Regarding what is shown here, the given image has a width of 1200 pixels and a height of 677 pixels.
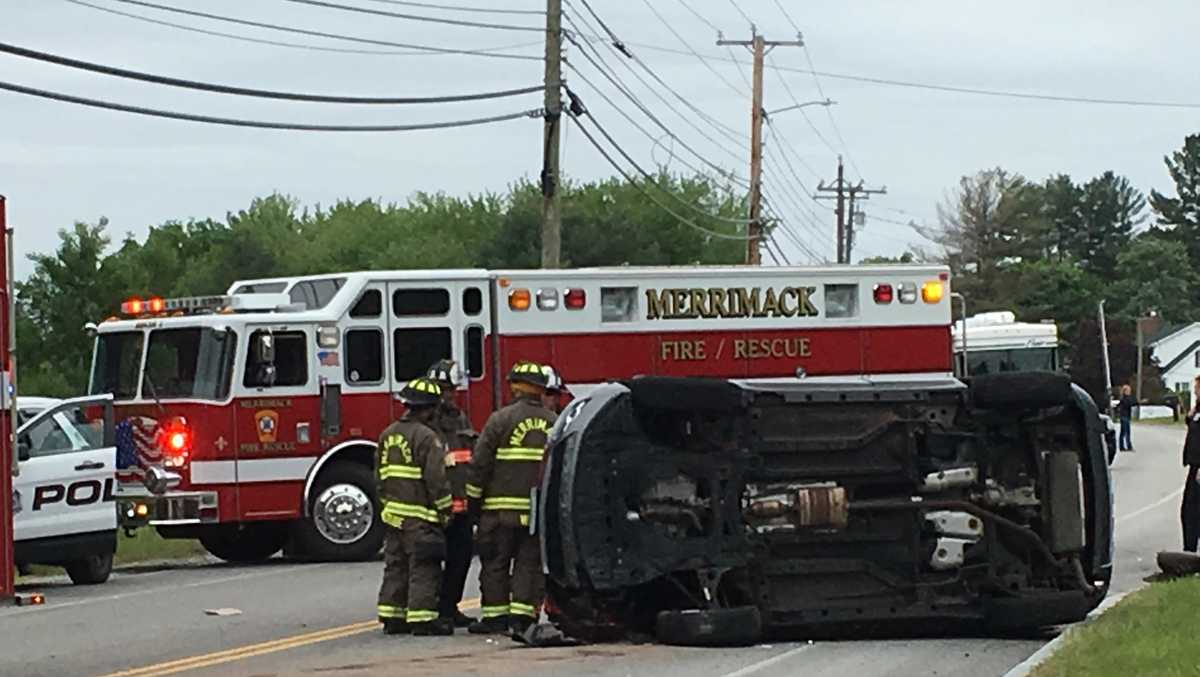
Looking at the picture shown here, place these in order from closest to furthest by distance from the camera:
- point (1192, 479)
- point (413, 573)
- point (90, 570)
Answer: point (413, 573), point (1192, 479), point (90, 570)

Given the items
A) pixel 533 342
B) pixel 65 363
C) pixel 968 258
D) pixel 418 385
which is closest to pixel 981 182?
pixel 968 258

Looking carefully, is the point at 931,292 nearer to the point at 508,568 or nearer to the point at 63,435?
the point at 63,435

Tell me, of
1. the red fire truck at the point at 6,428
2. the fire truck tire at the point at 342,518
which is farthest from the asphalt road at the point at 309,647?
the fire truck tire at the point at 342,518

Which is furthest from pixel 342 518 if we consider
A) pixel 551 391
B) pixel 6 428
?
pixel 6 428

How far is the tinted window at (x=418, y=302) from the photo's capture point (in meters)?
22.6

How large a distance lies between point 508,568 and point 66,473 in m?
6.64

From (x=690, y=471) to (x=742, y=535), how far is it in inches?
19.9

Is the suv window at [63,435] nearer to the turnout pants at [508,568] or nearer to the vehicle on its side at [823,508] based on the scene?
the turnout pants at [508,568]

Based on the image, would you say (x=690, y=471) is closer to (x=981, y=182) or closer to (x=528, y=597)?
(x=528, y=597)

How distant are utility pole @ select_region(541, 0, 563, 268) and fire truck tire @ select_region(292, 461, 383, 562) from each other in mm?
11505

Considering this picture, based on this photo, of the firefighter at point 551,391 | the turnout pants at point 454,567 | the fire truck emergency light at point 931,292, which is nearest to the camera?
the firefighter at point 551,391

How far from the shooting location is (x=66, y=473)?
1989 centimetres

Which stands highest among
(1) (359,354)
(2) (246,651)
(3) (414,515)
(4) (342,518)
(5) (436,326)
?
(5) (436,326)

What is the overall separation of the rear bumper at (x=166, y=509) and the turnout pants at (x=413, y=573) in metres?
7.18
